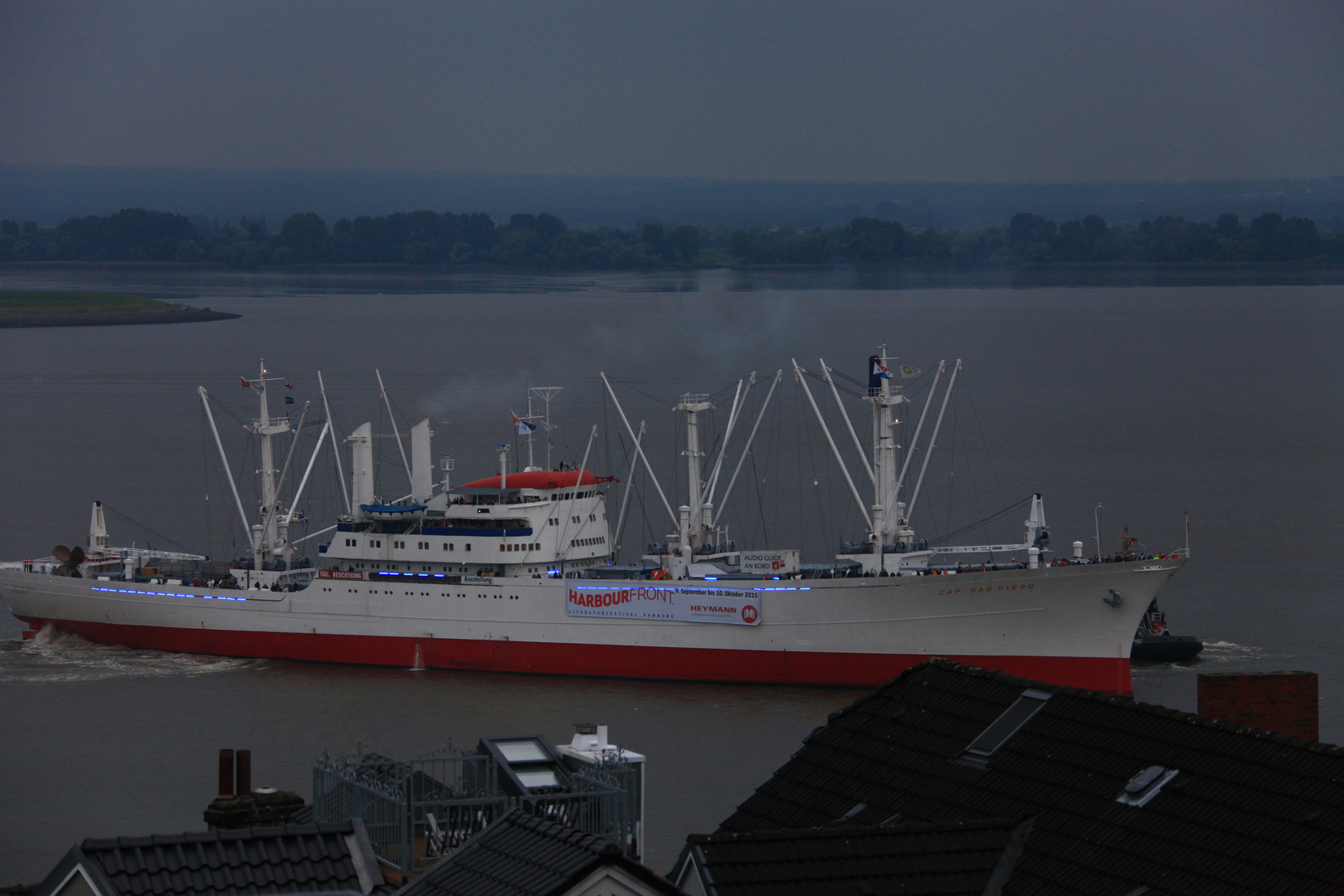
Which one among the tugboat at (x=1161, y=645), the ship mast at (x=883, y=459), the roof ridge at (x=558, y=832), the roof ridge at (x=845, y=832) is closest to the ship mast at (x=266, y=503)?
the ship mast at (x=883, y=459)

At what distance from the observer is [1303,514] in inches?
2169

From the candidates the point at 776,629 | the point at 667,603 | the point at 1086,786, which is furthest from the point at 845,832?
the point at 667,603

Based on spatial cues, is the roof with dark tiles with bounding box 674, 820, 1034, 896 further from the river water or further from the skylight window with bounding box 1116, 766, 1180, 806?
the river water

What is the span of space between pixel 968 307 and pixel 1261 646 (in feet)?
481

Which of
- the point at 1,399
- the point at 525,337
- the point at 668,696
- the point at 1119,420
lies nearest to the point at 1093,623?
the point at 668,696

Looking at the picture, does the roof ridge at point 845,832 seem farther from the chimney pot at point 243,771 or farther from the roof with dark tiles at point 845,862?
the chimney pot at point 243,771

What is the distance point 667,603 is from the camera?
124 ft

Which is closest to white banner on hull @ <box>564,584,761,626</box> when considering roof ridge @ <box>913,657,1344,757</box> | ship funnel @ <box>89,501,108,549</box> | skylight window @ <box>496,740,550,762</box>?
ship funnel @ <box>89,501,108,549</box>

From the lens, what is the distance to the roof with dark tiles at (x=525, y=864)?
26.5ft

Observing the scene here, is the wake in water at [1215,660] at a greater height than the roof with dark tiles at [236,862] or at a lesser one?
lesser

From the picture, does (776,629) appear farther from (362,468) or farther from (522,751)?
(522,751)

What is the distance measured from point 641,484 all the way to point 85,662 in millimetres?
21387

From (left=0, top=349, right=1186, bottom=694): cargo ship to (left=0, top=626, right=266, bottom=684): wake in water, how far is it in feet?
1.24

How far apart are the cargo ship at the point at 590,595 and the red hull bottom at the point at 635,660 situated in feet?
0.12
